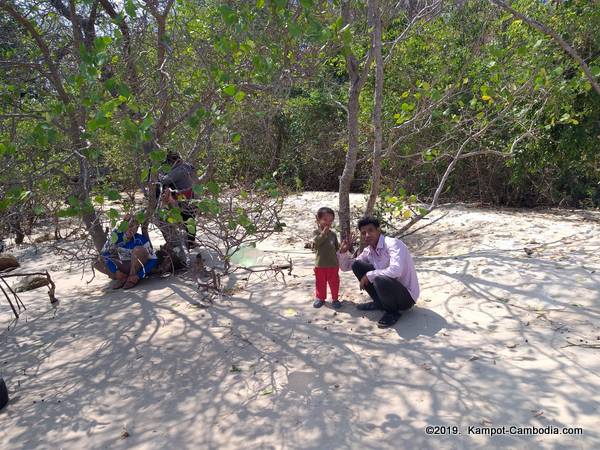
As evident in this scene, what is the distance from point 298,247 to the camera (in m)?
6.57

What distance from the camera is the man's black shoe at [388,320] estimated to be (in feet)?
12.5

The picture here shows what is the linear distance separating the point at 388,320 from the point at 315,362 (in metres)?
0.73

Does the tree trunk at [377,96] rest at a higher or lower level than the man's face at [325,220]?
higher

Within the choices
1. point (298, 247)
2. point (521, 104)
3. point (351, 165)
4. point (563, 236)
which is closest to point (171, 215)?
point (351, 165)

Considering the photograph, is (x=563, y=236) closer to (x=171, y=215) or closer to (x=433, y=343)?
(x=433, y=343)

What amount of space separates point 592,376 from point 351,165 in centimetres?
320

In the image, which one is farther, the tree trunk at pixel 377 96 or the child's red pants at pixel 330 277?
the tree trunk at pixel 377 96

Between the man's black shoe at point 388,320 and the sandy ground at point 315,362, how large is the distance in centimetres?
5

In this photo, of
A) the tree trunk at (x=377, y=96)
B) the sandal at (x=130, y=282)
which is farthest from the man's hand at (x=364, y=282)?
the sandal at (x=130, y=282)

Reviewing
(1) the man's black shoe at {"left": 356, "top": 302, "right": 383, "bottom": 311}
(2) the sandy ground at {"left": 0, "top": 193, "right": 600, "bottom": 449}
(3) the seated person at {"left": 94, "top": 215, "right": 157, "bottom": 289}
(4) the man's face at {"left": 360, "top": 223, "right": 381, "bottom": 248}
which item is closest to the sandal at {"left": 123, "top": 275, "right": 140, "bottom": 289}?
(3) the seated person at {"left": 94, "top": 215, "right": 157, "bottom": 289}

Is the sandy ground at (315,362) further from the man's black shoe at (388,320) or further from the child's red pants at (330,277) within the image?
the child's red pants at (330,277)

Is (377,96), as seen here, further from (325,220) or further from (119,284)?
(119,284)

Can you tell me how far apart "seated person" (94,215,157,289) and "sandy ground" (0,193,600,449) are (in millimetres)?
156

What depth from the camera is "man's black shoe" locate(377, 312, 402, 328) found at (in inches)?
150
